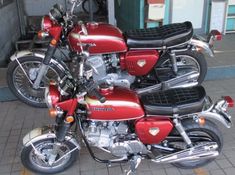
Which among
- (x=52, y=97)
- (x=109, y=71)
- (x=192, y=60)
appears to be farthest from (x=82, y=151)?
(x=192, y=60)

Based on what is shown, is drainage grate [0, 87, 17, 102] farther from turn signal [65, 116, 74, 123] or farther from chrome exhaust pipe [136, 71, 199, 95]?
turn signal [65, 116, 74, 123]

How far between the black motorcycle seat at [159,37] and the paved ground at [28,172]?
3.84 ft

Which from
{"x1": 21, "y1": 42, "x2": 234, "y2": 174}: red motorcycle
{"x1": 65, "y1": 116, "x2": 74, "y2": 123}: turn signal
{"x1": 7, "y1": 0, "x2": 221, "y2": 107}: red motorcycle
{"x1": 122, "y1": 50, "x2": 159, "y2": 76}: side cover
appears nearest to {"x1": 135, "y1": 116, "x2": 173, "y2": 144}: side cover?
{"x1": 21, "y1": 42, "x2": 234, "y2": 174}: red motorcycle

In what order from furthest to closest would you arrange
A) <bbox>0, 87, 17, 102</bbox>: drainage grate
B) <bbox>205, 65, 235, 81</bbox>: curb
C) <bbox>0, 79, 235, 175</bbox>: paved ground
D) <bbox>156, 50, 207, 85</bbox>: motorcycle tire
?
<bbox>205, 65, 235, 81</bbox>: curb
<bbox>0, 87, 17, 102</bbox>: drainage grate
<bbox>156, 50, 207, 85</bbox>: motorcycle tire
<bbox>0, 79, 235, 175</bbox>: paved ground

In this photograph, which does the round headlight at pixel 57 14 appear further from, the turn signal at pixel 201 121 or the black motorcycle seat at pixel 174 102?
the turn signal at pixel 201 121

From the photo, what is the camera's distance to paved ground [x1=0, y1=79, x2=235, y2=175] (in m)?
2.91

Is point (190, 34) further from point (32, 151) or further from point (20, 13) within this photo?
point (20, 13)

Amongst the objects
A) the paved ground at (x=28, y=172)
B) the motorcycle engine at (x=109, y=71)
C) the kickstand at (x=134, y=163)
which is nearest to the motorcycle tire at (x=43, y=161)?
the paved ground at (x=28, y=172)

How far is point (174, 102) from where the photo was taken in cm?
257

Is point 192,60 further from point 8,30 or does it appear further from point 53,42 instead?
point 8,30

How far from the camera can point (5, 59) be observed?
19.9 feet

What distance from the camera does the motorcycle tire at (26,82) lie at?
397cm

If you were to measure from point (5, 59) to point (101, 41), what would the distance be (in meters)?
3.23

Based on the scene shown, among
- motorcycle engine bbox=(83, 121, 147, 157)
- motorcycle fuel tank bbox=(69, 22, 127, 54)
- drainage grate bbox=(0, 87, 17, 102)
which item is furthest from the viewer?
drainage grate bbox=(0, 87, 17, 102)
